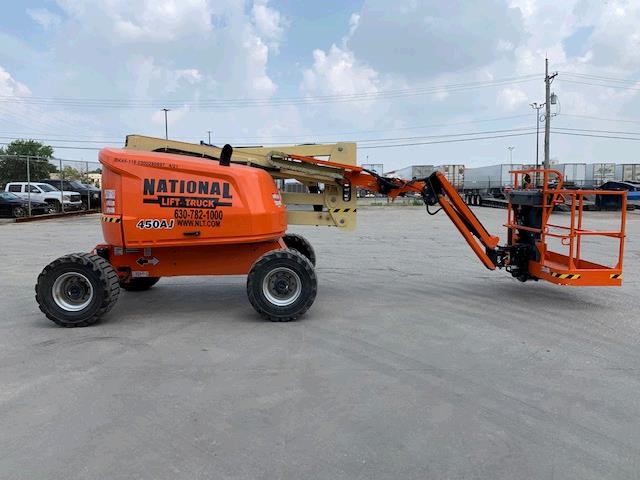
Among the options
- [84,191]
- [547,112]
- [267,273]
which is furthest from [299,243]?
[547,112]

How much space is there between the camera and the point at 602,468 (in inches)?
134

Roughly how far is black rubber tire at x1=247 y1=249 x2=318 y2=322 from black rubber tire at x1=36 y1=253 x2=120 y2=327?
176 centimetres

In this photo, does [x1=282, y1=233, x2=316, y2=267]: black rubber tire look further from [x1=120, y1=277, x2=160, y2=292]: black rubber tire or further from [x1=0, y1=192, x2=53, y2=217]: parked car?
[x1=0, y1=192, x2=53, y2=217]: parked car

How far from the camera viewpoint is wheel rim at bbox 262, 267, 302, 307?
22.1ft

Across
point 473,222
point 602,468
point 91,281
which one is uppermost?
point 473,222

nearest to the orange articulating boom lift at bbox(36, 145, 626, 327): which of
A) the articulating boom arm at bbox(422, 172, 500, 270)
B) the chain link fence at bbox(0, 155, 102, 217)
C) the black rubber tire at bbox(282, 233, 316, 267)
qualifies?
the articulating boom arm at bbox(422, 172, 500, 270)

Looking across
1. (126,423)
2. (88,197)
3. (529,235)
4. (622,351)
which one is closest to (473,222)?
(529,235)

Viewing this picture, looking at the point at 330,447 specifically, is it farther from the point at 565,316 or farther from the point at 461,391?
the point at 565,316

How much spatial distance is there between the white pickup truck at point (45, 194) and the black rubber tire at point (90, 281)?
2534cm

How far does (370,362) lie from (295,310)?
170 cm

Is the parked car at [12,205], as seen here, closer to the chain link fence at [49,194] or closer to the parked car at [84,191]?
the chain link fence at [49,194]

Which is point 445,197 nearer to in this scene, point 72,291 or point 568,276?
point 568,276

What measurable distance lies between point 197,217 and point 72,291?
5.90 ft

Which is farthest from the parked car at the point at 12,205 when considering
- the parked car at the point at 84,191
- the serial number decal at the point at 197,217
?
the serial number decal at the point at 197,217
